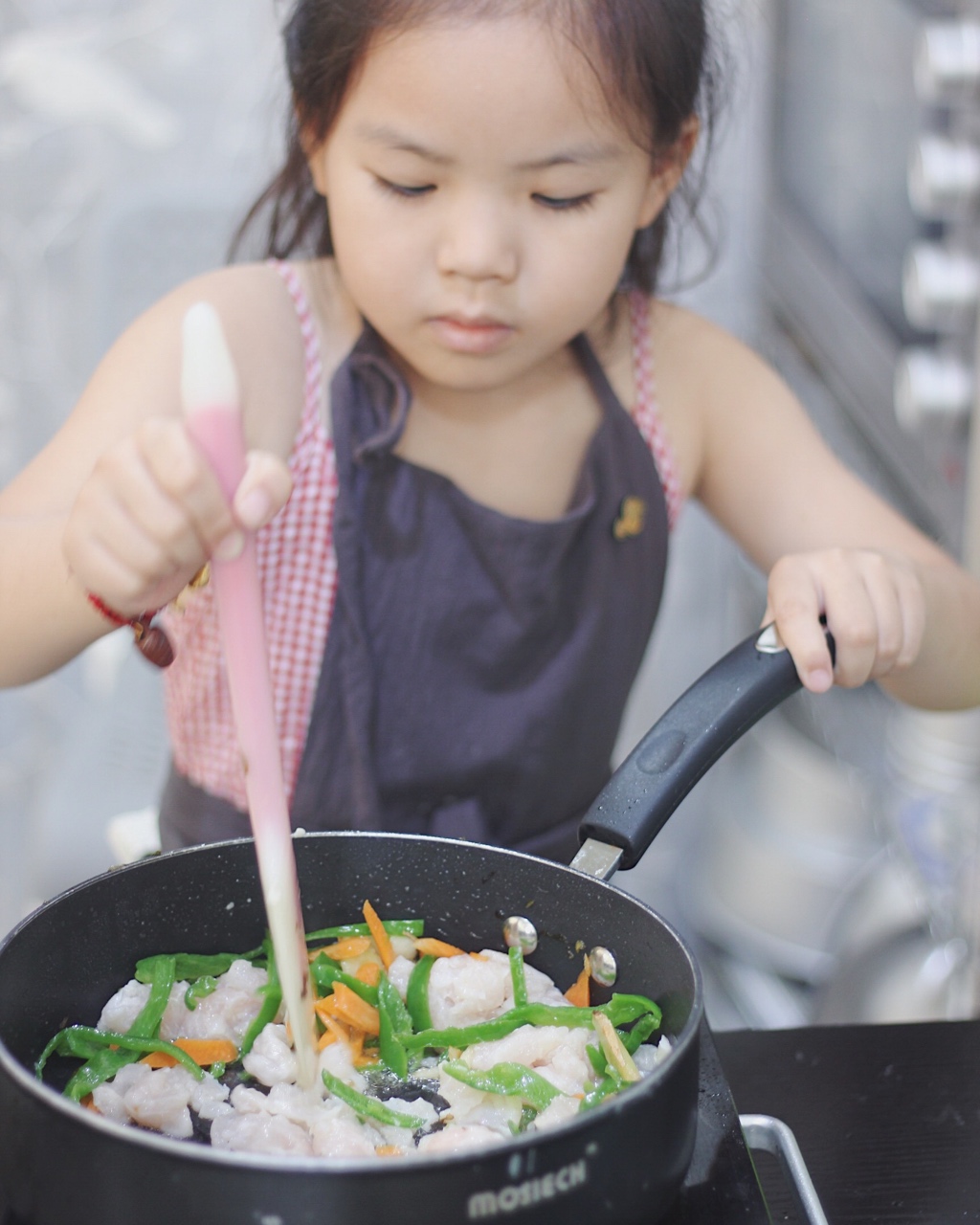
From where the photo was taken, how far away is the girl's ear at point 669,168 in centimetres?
102

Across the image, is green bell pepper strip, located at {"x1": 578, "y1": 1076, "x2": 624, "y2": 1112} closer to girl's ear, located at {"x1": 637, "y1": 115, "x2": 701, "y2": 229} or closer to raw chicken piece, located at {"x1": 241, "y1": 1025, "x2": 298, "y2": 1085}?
raw chicken piece, located at {"x1": 241, "y1": 1025, "x2": 298, "y2": 1085}

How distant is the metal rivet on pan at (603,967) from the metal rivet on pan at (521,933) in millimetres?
37

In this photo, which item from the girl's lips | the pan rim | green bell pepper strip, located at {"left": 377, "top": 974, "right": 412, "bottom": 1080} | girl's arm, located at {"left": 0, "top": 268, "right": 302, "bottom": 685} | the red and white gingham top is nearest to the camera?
the pan rim

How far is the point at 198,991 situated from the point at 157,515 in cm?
25

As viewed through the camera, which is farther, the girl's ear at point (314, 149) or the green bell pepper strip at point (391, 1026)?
the girl's ear at point (314, 149)

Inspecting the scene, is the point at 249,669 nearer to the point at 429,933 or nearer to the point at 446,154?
the point at 429,933

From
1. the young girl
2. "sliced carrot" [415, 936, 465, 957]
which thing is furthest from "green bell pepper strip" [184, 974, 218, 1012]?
the young girl

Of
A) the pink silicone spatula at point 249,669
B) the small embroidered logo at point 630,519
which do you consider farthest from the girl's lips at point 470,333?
the pink silicone spatula at point 249,669

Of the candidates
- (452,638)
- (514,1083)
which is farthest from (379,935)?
(452,638)

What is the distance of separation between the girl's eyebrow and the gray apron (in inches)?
8.2

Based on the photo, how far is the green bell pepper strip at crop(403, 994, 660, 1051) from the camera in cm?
66

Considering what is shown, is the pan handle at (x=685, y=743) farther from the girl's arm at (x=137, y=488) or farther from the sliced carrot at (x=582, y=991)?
the girl's arm at (x=137, y=488)

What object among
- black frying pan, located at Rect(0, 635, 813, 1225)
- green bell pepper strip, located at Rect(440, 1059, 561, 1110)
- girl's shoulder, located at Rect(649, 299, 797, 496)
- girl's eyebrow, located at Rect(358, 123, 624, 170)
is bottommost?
green bell pepper strip, located at Rect(440, 1059, 561, 1110)

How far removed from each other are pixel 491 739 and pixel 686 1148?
57cm
